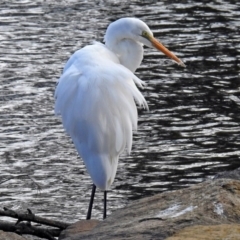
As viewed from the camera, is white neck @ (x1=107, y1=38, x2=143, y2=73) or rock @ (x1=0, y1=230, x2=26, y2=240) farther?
white neck @ (x1=107, y1=38, x2=143, y2=73)

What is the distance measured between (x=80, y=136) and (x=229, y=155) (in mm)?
3219

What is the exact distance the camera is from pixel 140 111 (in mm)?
9969

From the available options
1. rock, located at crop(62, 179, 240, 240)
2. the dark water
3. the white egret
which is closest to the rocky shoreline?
rock, located at crop(62, 179, 240, 240)

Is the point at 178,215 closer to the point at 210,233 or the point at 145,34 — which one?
the point at 210,233

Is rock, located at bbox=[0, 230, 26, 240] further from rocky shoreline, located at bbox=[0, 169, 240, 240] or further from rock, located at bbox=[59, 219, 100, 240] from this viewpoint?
rock, located at bbox=[59, 219, 100, 240]

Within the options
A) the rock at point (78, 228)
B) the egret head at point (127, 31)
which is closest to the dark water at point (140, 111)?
the egret head at point (127, 31)

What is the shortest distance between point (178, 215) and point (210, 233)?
0.34m

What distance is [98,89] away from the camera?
5.69m

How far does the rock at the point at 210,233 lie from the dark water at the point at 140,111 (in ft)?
10.6

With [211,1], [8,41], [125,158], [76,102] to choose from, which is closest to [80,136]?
[76,102]

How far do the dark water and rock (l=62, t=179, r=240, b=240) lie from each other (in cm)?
264

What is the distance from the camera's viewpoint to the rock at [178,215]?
13.4ft

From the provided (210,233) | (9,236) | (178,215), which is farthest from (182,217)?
(9,236)

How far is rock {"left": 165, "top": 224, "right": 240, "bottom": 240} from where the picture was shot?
152 inches
